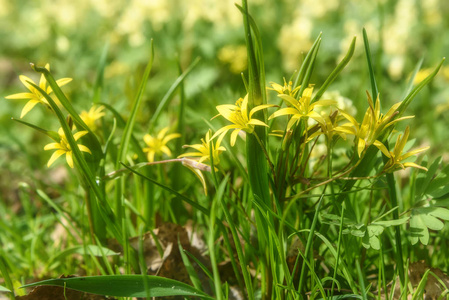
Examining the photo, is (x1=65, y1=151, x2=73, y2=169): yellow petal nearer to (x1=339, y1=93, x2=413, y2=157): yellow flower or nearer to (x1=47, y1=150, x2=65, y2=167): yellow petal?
(x1=47, y1=150, x2=65, y2=167): yellow petal

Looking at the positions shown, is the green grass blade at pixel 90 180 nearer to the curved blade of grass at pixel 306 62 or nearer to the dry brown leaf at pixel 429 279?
the curved blade of grass at pixel 306 62

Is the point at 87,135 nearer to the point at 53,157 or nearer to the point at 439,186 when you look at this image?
the point at 53,157

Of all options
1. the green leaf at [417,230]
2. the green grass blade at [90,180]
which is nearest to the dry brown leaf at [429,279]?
the green leaf at [417,230]

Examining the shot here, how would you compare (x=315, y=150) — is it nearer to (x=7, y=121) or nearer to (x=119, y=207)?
(x=119, y=207)

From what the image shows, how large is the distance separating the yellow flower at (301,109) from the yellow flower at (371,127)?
0.06 meters

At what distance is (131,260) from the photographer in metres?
1.40

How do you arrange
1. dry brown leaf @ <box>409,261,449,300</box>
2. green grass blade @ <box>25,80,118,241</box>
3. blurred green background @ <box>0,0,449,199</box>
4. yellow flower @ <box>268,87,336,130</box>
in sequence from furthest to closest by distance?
1. blurred green background @ <box>0,0,449,199</box>
2. dry brown leaf @ <box>409,261,449,300</box>
3. green grass blade @ <box>25,80,118,241</box>
4. yellow flower @ <box>268,87,336,130</box>

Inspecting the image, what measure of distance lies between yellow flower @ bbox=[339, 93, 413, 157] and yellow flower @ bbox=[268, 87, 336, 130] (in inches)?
→ 2.2

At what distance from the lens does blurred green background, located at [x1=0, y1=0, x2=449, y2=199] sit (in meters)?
2.80

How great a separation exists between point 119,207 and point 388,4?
422cm

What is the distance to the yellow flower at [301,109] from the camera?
1005mm

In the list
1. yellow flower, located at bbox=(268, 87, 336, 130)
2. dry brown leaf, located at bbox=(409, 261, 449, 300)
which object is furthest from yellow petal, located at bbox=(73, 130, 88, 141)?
dry brown leaf, located at bbox=(409, 261, 449, 300)

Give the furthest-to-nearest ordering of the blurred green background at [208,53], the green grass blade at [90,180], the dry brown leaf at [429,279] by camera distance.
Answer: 1. the blurred green background at [208,53]
2. the dry brown leaf at [429,279]
3. the green grass blade at [90,180]

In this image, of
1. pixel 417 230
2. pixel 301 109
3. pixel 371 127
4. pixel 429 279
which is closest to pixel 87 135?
pixel 301 109
